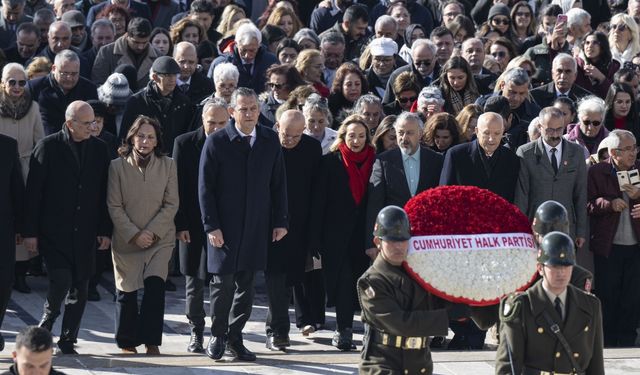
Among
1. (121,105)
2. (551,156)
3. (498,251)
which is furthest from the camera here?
(121,105)

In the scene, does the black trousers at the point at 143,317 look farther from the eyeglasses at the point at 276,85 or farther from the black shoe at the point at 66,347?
the eyeglasses at the point at 276,85

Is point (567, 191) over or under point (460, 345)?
over

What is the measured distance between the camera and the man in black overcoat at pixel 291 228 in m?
11.7

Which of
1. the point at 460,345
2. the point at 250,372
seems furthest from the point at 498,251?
the point at 460,345

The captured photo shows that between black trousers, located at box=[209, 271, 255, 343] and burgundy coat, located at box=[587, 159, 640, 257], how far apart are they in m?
3.23

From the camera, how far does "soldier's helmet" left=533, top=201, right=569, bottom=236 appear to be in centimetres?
830

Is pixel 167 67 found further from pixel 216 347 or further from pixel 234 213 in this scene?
pixel 216 347

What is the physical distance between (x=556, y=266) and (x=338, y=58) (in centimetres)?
815

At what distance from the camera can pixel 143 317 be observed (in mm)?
11203

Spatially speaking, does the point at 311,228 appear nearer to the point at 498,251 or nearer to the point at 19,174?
the point at 19,174

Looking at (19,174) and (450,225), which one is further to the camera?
(19,174)

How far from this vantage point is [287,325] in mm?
11742

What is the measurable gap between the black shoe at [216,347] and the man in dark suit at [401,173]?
5.00ft

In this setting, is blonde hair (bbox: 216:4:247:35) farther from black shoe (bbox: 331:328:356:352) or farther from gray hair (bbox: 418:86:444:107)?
black shoe (bbox: 331:328:356:352)
